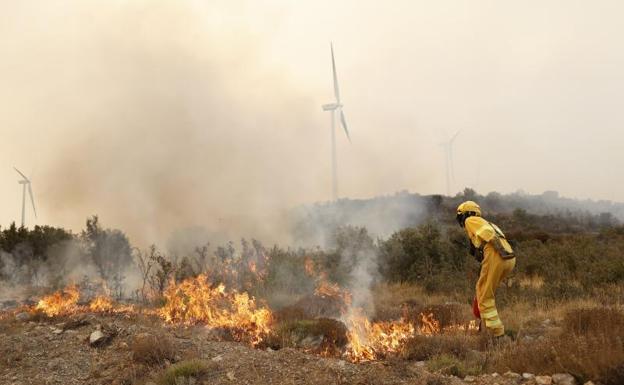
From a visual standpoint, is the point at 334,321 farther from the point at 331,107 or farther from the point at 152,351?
the point at 331,107

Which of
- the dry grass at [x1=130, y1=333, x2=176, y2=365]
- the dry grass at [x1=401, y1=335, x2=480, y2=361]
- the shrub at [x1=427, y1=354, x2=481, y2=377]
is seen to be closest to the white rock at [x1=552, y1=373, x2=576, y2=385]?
the shrub at [x1=427, y1=354, x2=481, y2=377]

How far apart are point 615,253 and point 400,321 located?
832 centimetres

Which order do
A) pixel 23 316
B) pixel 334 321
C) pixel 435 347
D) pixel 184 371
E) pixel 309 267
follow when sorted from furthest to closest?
pixel 309 267 < pixel 23 316 < pixel 334 321 < pixel 435 347 < pixel 184 371

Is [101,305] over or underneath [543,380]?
underneath

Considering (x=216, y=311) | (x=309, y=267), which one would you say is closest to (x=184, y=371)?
(x=216, y=311)

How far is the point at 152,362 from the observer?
6.80 meters

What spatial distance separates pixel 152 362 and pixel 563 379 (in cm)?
519

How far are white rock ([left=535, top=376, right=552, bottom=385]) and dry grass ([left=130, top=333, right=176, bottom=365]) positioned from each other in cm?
475

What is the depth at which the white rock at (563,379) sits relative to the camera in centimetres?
493

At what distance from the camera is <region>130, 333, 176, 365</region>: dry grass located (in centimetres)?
685

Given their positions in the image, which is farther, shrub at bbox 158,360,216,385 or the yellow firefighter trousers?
the yellow firefighter trousers

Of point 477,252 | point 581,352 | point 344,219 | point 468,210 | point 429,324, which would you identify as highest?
point 468,210

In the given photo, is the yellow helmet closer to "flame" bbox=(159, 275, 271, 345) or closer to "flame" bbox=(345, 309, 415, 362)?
"flame" bbox=(345, 309, 415, 362)

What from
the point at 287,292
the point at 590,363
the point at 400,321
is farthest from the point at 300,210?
the point at 590,363
